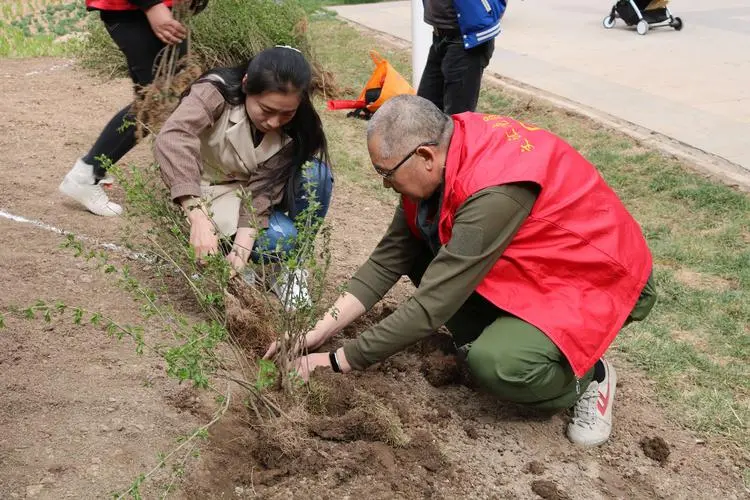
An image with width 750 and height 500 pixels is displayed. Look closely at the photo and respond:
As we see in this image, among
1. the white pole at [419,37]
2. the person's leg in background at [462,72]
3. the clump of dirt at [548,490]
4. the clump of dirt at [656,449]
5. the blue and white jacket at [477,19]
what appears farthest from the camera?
the white pole at [419,37]

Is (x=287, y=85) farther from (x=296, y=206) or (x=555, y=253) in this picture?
(x=555, y=253)

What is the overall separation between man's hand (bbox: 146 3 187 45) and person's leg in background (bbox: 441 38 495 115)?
5.06ft

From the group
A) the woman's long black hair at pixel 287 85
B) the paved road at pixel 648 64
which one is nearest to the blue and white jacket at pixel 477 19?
the woman's long black hair at pixel 287 85

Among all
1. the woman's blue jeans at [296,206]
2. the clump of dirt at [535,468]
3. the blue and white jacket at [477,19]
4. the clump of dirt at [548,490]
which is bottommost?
the clump of dirt at [535,468]

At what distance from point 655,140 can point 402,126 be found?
11.2 feet

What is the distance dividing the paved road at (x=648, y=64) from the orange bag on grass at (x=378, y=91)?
1.21 metres

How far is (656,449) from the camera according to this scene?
258 centimetres

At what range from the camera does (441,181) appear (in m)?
2.41

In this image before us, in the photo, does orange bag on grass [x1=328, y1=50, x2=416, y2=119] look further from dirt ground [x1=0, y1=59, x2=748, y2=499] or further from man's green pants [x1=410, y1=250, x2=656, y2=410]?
man's green pants [x1=410, y1=250, x2=656, y2=410]

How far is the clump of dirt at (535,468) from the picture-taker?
2445 millimetres

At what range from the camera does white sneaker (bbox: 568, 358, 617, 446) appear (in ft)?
8.53

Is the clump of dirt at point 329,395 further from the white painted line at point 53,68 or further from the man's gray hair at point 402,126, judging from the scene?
the white painted line at point 53,68

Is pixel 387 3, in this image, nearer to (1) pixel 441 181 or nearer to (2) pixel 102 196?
(2) pixel 102 196

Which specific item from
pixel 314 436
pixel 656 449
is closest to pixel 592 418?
pixel 656 449
